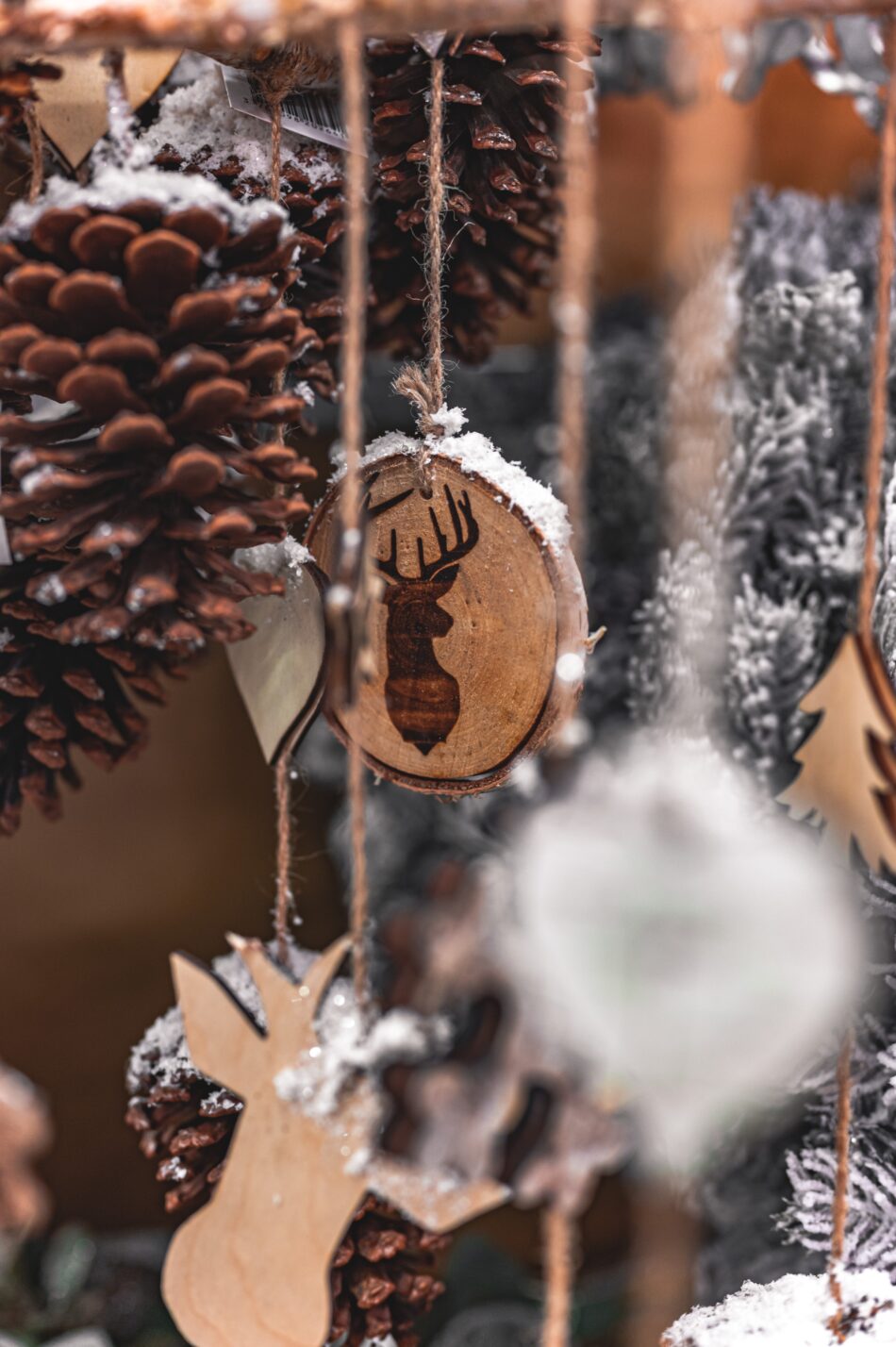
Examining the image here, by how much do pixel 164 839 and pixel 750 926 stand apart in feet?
1.75

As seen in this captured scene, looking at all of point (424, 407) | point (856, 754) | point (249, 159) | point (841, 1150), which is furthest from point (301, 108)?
point (841, 1150)

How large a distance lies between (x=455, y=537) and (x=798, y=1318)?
13.6 inches

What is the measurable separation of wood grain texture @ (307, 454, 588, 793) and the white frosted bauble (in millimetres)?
155

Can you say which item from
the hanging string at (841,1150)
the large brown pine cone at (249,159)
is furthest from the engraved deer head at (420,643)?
the hanging string at (841,1150)

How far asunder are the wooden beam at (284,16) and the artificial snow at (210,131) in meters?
0.14

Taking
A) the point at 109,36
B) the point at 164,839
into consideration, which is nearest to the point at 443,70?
the point at 109,36

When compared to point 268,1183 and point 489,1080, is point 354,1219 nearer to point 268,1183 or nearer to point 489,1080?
point 268,1183

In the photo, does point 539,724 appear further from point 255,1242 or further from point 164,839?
point 164,839

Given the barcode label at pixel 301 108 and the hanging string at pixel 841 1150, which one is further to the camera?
the barcode label at pixel 301 108

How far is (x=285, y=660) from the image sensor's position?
1.56 feet

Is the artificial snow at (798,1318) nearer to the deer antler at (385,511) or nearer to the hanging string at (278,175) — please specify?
the hanging string at (278,175)

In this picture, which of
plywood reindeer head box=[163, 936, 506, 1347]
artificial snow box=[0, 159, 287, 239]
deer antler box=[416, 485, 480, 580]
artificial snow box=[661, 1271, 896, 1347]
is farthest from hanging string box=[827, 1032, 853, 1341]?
artificial snow box=[0, 159, 287, 239]

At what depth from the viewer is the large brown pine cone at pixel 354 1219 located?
467 millimetres

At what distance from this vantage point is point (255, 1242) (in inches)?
15.4
